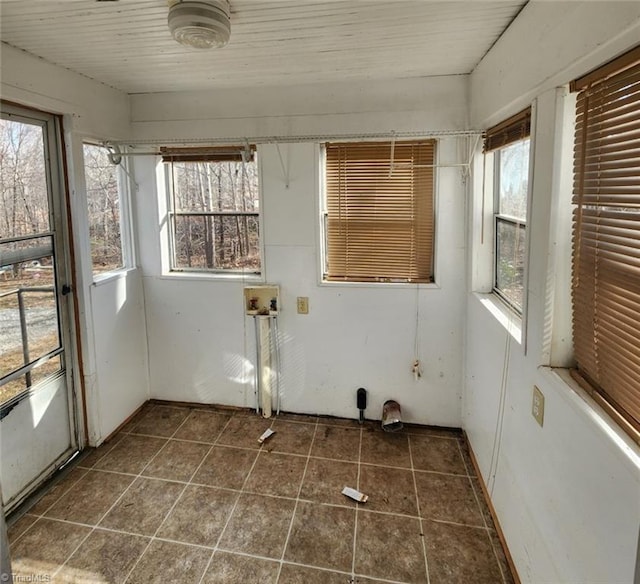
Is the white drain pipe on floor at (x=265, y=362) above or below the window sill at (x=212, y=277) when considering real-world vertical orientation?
below

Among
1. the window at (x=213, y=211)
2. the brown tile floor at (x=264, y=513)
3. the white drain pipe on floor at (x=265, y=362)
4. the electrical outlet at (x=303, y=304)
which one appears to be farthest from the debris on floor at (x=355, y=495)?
the window at (x=213, y=211)

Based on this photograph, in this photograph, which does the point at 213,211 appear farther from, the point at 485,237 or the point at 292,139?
the point at 485,237

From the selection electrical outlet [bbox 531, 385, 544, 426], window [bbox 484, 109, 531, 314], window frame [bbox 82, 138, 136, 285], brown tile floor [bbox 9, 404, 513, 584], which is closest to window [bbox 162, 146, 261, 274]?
window frame [bbox 82, 138, 136, 285]

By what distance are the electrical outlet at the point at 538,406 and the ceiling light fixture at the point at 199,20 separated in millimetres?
1961

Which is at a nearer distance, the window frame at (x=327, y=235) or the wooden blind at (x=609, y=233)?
the wooden blind at (x=609, y=233)

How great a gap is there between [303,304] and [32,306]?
5.66ft

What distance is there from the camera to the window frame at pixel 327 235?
295cm

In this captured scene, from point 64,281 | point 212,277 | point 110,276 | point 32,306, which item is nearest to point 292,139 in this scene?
point 212,277

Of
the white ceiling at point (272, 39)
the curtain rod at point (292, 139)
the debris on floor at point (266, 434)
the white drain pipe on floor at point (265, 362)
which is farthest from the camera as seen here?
the white drain pipe on floor at point (265, 362)

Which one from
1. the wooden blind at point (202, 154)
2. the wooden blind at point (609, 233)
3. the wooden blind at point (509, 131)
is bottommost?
the wooden blind at point (609, 233)

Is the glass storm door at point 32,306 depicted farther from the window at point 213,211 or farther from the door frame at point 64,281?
the window at point 213,211

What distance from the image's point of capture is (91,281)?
2.85m

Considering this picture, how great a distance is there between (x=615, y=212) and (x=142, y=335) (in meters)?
3.26

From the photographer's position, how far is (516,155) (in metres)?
2.28
